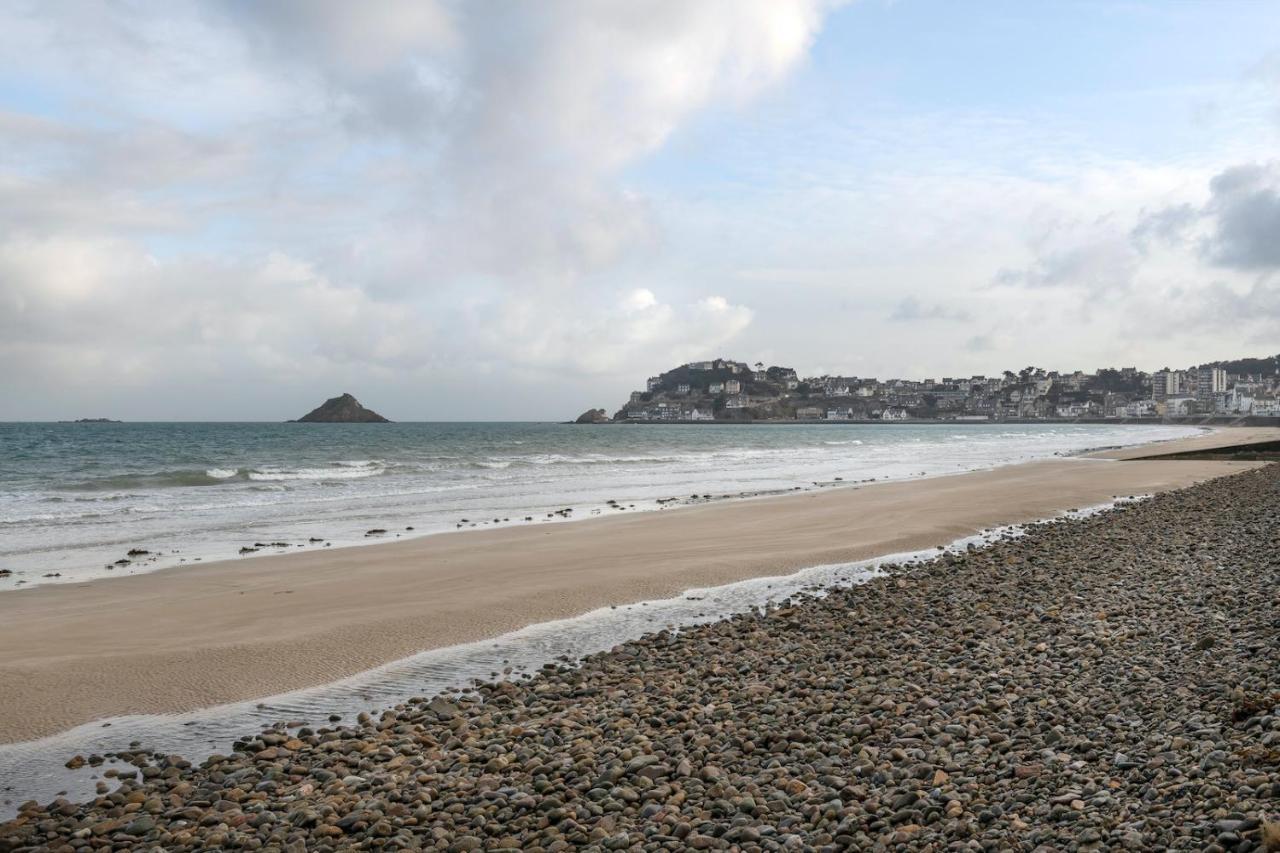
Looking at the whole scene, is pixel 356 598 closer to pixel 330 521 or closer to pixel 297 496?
pixel 330 521

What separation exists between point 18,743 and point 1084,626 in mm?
8909

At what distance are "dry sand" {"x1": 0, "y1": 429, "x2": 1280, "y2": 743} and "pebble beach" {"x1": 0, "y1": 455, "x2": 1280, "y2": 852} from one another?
1.80 meters

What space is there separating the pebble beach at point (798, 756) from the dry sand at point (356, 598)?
1.80 metres

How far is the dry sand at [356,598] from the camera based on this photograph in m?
7.62

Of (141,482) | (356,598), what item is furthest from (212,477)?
(356,598)

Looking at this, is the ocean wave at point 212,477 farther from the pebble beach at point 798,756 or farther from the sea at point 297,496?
the pebble beach at point 798,756

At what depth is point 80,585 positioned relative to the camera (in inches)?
483

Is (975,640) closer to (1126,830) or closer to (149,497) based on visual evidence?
(1126,830)

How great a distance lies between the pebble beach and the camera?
4305 mm

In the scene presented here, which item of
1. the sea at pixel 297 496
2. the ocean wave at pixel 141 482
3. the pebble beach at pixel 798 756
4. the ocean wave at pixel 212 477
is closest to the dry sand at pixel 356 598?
the pebble beach at pixel 798 756

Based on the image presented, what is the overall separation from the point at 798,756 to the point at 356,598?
24.1ft

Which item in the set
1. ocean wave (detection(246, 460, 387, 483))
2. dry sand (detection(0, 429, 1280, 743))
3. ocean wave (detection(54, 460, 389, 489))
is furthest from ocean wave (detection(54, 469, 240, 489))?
dry sand (detection(0, 429, 1280, 743))

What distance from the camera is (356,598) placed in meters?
11.0

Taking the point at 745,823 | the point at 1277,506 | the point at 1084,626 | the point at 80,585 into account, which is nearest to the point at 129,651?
the point at 80,585
